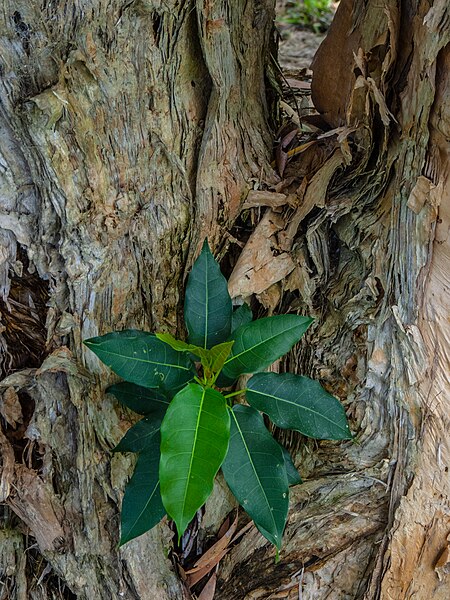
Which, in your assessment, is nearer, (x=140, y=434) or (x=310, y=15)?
(x=140, y=434)

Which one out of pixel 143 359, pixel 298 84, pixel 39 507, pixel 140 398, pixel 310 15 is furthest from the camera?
pixel 310 15

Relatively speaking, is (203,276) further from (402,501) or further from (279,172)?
(402,501)

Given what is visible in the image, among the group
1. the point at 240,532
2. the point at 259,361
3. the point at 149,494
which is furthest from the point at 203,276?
the point at 240,532

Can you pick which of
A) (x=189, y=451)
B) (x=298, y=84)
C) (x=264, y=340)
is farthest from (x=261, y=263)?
(x=298, y=84)

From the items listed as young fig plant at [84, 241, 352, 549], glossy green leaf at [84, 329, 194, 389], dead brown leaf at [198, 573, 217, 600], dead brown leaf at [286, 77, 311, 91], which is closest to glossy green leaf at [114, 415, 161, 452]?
young fig plant at [84, 241, 352, 549]

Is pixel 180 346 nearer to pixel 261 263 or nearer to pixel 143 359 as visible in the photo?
pixel 143 359

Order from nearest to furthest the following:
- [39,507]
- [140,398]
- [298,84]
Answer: [140,398], [39,507], [298,84]
